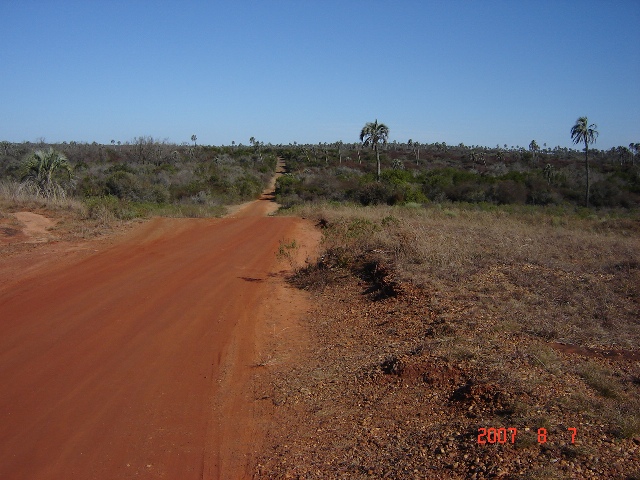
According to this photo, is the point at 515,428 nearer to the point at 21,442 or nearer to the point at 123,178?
the point at 21,442

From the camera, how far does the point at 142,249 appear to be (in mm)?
13562

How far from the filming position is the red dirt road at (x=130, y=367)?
14.6ft

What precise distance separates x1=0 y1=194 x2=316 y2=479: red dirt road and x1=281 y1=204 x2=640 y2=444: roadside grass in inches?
90.9

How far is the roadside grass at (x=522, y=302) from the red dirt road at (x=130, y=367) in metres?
2.31

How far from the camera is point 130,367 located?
6.31 meters

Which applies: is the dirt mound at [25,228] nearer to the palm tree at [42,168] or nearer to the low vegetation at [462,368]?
the palm tree at [42,168]

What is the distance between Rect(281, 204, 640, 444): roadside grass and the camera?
478 cm

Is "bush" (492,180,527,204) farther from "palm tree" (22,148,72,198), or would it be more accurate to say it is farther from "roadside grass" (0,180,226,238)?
"palm tree" (22,148,72,198)

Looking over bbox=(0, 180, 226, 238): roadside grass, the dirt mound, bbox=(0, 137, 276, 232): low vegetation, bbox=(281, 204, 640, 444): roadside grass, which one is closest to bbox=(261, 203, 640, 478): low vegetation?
bbox=(281, 204, 640, 444): roadside grass

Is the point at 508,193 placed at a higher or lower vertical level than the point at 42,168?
lower

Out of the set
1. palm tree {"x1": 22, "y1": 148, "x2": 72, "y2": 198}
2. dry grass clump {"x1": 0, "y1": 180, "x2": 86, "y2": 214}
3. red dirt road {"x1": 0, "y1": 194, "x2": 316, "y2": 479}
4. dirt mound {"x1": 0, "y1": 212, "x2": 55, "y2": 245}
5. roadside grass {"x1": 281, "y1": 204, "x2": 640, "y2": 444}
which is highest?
palm tree {"x1": 22, "y1": 148, "x2": 72, "y2": 198}

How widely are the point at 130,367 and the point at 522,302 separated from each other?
228 inches

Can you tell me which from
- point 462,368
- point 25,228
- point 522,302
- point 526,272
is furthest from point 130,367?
point 25,228

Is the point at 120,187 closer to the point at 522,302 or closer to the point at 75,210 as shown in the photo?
the point at 75,210
